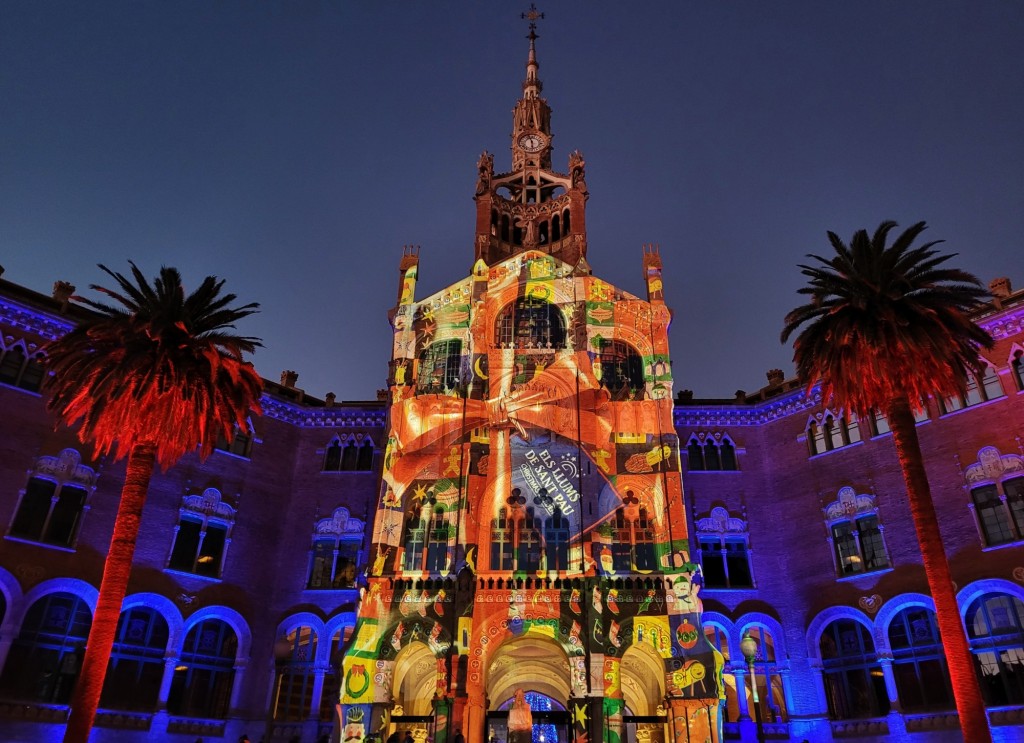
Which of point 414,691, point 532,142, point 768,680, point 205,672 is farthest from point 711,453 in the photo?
point 205,672

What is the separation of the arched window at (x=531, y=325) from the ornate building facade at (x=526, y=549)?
0.41ft

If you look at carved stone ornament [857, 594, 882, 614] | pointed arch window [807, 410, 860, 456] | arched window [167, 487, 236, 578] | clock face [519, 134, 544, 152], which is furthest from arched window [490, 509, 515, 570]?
clock face [519, 134, 544, 152]

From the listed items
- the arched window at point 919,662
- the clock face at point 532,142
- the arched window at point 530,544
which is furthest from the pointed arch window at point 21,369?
the arched window at point 919,662

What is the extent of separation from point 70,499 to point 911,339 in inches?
1176

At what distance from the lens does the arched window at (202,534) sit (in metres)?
32.1

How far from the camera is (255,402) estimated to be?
27016 millimetres

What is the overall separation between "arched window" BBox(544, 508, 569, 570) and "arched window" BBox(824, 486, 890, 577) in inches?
438

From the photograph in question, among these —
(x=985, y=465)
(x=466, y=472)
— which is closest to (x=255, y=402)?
(x=466, y=472)

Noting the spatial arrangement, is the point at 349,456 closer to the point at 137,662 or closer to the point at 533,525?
the point at 533,525

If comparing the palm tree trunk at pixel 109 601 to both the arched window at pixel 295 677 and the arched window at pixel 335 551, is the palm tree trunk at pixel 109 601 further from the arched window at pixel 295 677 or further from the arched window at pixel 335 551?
the arched window at pixel 335 551

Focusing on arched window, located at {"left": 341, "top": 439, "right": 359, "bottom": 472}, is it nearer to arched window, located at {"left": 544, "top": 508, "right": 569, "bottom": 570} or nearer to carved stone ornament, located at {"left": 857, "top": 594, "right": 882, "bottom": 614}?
arched window, located at {"left": 544, "top": 508, "right": 569, "bottom": 570}

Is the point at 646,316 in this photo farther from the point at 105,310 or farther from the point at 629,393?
the point at 105,310

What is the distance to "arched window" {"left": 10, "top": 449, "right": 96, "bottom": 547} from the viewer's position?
28.3 m

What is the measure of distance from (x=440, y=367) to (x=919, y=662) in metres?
22.0
